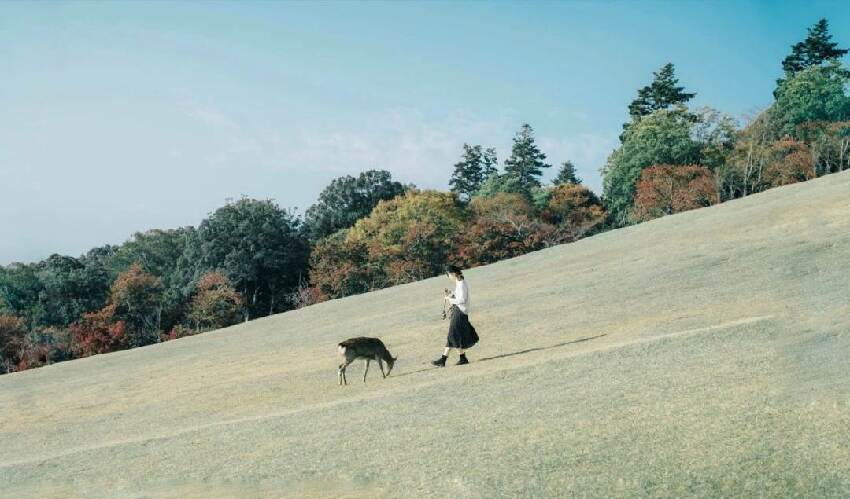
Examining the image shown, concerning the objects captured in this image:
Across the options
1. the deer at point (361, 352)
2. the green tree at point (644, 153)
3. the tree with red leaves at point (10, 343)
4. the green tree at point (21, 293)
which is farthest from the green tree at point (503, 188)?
the deer at point (361, 352)

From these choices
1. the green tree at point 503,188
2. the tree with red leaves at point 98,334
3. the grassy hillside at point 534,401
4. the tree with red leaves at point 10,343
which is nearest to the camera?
the grassy hillside at point 534,401

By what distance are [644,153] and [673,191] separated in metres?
7.56

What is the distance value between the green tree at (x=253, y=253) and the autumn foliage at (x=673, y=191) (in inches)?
1367

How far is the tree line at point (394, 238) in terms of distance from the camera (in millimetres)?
72312

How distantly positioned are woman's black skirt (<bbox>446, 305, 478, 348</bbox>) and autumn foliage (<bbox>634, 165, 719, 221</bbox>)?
5485cm

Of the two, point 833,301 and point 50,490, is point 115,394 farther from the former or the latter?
point 833,301

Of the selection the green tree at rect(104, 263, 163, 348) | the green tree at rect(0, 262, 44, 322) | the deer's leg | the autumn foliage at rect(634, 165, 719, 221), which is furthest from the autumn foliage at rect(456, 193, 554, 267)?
the deer's leg

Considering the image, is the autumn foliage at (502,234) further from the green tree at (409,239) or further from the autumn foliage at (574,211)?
the autumn foliage at (574,211)

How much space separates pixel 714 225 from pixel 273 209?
2147 inches

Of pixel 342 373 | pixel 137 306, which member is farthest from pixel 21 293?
pixel 342 373

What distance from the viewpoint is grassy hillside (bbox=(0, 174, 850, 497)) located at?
1096 centimetres

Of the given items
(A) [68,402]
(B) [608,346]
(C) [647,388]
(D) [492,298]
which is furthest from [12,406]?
(C) [647,388]

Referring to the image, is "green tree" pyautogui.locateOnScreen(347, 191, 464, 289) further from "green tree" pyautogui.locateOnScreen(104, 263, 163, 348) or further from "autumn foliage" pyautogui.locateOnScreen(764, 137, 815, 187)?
"autumn foliage" pyautogui.locateOnScreen(764, 137, 815, 187)

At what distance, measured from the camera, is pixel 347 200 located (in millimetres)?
104688
